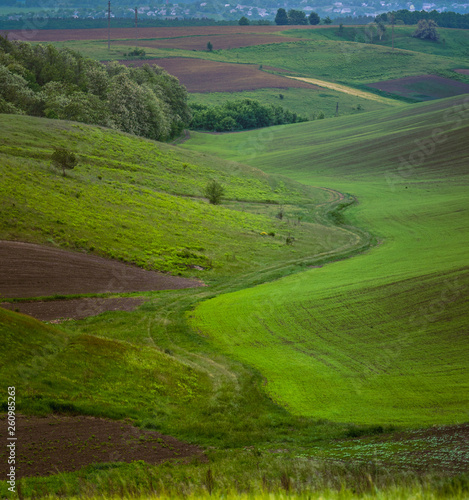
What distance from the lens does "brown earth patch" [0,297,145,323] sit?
3189 centimetres

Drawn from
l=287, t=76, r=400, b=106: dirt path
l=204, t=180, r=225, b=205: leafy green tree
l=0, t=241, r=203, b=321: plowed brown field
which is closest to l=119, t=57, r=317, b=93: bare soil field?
l=287, t=76, r=400, b=106: dirt path

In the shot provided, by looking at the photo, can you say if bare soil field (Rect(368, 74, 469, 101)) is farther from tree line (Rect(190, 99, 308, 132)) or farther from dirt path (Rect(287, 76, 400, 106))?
tree line (Rect(190, 99, 308, 132))

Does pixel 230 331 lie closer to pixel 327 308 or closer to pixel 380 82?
pixel 327 308

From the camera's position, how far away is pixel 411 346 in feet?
86.9

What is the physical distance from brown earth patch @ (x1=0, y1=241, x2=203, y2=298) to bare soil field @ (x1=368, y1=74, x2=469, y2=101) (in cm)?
14796

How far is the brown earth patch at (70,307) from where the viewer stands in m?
31.9

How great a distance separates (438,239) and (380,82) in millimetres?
145604

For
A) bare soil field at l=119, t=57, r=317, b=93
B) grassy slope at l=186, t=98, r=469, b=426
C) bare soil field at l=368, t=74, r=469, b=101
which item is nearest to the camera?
grassy slope at l=186, t=98, r=469, b=426

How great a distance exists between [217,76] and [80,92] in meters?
98.8

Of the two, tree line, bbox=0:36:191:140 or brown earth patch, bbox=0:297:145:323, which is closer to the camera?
brown earth patch, bbox=0:297:145:323

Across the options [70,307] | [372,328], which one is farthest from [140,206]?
[372,328]

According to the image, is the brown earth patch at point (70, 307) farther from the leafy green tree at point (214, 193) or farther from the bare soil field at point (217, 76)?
the bare soil field at point (217, 76)

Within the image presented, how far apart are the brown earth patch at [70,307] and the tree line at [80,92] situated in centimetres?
5732

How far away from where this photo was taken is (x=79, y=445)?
16.0 m
